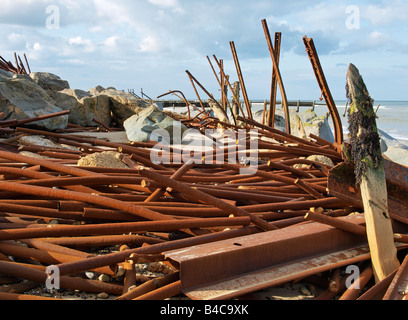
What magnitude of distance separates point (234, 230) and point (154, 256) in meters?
0.58

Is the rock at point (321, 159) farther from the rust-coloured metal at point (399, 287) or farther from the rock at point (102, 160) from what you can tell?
the rust-coloured metal at point (399, 287)

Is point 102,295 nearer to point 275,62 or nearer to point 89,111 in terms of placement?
point 275,62

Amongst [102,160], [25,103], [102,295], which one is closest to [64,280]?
[102,295]

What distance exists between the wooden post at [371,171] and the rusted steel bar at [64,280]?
4.47 feet

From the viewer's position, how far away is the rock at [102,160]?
11.0 ft

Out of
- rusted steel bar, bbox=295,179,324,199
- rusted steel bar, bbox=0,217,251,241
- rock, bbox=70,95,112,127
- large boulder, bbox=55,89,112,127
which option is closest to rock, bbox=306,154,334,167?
rusted steel bar, bbox=295,179,324,199

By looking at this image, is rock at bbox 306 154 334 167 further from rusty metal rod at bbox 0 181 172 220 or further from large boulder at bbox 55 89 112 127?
large boulder at bbox 55 89 112 127

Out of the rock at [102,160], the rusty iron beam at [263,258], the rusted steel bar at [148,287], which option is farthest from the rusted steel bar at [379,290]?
the rock at [102,160]

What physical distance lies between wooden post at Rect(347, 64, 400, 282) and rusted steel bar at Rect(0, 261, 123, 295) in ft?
4.47

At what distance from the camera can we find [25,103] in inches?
303

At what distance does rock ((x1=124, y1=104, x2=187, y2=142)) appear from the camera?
312 inches

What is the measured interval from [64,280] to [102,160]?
182 centimetres

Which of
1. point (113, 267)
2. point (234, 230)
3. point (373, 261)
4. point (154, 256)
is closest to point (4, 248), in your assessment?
point (113, 267)
